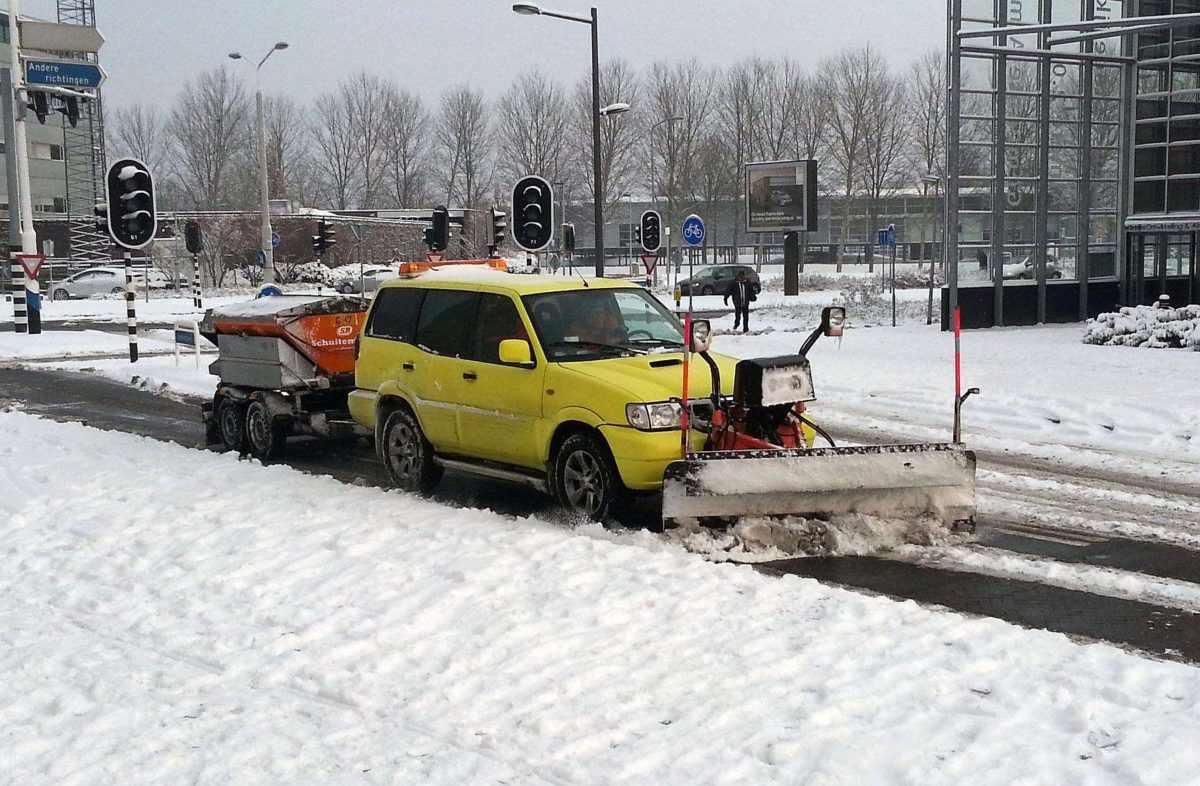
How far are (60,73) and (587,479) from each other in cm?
2522

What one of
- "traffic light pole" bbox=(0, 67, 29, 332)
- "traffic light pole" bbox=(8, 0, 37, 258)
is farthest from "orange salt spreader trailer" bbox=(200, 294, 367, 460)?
"traffic light pole" bbox=(8, 0, 37, 258)

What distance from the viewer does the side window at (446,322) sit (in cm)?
984

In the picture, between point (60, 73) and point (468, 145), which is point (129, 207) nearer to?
point (60, 73)

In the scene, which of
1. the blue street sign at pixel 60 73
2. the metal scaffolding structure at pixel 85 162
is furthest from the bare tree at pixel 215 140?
the blue street sign at pixel 60 73

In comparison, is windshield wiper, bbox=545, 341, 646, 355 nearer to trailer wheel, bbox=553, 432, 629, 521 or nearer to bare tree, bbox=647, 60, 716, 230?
trailer wheel, bbox=553, 432, 629, 521

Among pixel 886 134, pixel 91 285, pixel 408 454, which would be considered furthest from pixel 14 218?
pixel 886 134

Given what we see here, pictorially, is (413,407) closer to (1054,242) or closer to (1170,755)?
(1170,755)

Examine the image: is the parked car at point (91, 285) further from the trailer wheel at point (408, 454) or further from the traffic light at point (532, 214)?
the trailer wheel at point (408, 454)

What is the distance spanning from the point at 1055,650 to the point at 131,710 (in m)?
4.06

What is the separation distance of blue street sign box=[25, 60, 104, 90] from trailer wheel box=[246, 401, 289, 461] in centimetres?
1963

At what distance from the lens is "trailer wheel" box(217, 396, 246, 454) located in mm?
12344

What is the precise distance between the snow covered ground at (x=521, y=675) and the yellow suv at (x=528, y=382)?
58 centimetres

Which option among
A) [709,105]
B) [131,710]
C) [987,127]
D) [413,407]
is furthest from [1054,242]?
[709,105]

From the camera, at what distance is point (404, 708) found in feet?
17.3
